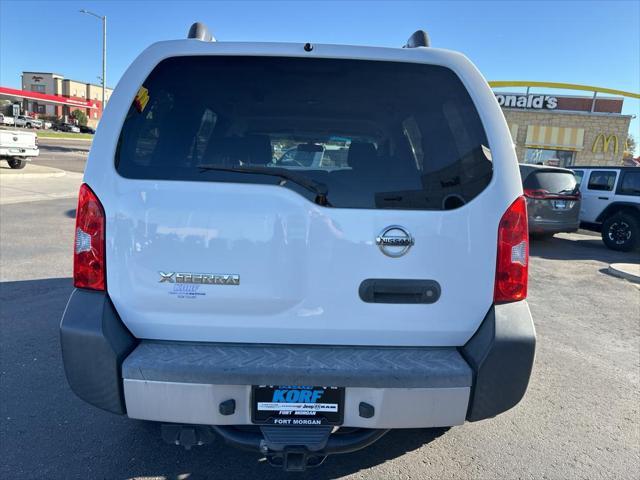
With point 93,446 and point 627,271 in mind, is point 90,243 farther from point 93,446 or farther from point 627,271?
point 627,271

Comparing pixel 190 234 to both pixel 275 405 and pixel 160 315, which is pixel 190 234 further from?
pixel 275 405

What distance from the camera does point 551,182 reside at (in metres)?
9.90

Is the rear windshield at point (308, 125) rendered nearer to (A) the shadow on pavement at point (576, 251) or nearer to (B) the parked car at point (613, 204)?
(A) the shadow on pavement at point (576, 251)

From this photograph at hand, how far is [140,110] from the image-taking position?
208 cm

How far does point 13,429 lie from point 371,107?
2812 mm

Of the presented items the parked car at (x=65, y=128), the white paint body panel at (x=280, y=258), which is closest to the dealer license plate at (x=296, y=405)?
the white paint body panel at (x=280, y=258)

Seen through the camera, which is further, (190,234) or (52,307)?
(52,307)

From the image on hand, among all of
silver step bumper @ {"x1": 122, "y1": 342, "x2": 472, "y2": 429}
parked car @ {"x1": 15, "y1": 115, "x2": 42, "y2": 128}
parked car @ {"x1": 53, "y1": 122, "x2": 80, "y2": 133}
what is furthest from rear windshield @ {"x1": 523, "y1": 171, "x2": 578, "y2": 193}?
parked car @ {"x1": 53, "y1": 122, "x2": 80, "y2": 133}

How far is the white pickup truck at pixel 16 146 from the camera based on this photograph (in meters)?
16.2

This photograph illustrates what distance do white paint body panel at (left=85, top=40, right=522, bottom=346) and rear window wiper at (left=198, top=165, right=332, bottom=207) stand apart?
0.05 meters

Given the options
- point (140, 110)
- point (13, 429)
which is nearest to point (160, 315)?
point (140, 110)

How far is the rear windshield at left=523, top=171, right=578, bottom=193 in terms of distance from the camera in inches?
389

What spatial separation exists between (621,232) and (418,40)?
→ 395 inches

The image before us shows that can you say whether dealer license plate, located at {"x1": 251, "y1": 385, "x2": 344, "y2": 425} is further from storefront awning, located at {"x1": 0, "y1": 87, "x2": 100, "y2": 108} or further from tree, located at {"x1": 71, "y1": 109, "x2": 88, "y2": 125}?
tree, located at {"x1": 71, "y1": 109, "x2": 88, "y2": 125}
